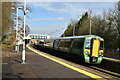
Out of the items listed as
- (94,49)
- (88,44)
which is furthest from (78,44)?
(94,49)

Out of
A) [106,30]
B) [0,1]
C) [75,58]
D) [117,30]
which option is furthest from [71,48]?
[106,30]

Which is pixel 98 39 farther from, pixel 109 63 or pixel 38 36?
pixel 38 36

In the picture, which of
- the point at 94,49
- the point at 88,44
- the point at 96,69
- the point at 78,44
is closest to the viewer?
the point at 96,69

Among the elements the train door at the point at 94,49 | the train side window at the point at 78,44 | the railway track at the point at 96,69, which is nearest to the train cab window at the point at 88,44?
the train door at the point at 94,49

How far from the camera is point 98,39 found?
1762 cm

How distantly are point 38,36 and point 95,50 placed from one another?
244 feet

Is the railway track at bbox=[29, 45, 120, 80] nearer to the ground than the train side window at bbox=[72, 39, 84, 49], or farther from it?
nearer to the ground

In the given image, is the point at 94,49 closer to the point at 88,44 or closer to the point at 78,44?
the point at 88,44

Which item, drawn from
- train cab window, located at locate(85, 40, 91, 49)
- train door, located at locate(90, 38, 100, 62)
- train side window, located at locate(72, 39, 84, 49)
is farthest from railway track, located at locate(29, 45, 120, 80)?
train cab window, located at locate(85, 40, 91, 49)

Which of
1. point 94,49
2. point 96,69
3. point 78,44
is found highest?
point 78,44

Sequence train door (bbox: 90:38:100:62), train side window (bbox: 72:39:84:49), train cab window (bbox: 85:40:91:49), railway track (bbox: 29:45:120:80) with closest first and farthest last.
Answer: railway track (bbox: 29:45:120:80), train door (bbox: 90:38:100:62), train cab window (bbox: 85:40:91:49), train side window (bbox: 72:39:84:49)

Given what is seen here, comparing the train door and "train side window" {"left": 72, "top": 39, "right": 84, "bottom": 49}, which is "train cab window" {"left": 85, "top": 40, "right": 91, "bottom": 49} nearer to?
the train door

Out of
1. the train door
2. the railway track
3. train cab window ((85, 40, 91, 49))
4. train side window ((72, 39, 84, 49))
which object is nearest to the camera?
the railway track

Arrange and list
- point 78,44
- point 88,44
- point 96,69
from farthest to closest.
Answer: point 78,44 → point 88,44 → point 96,69
